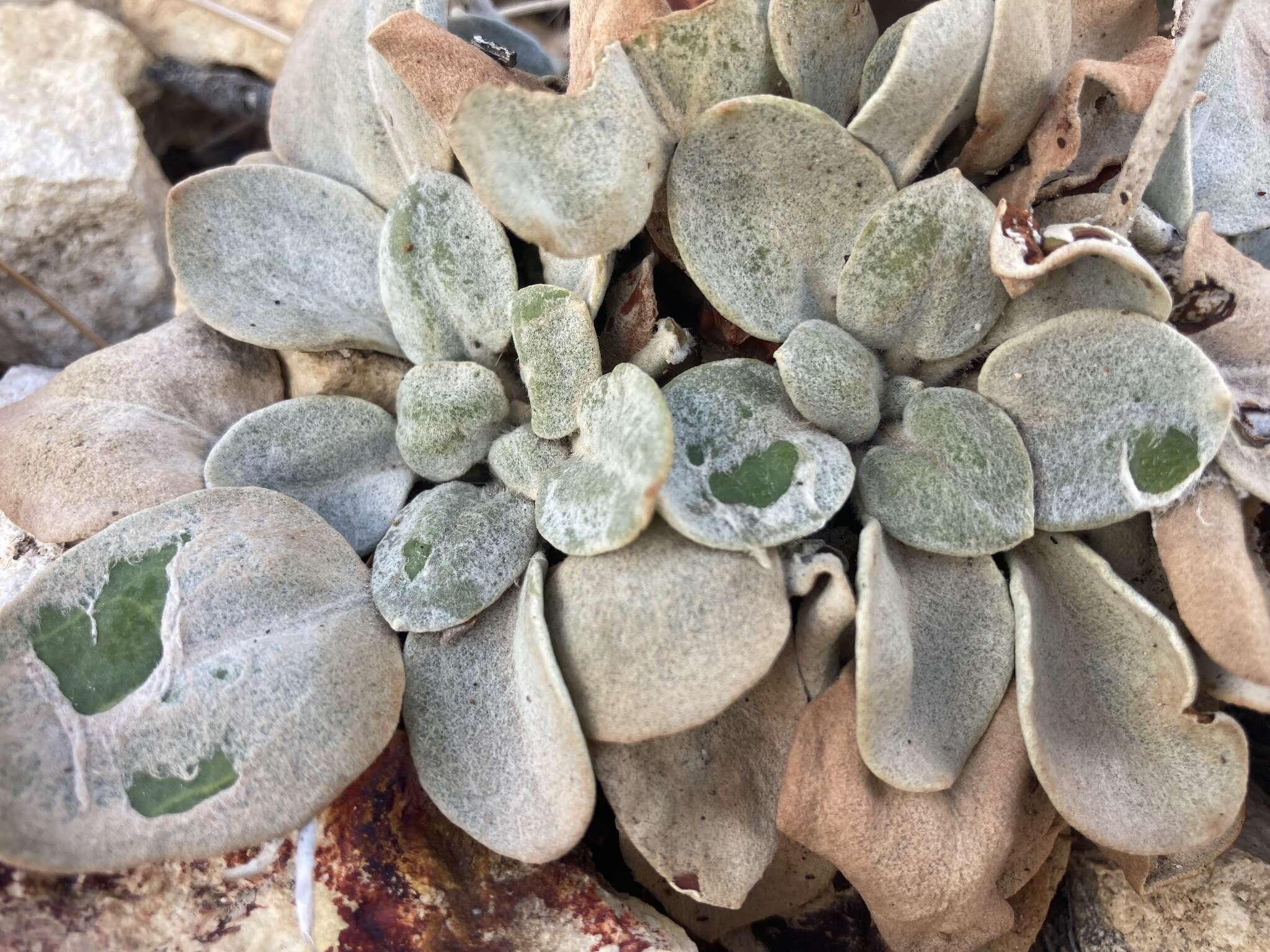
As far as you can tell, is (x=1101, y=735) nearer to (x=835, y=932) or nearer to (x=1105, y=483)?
(x=1105, y=483)

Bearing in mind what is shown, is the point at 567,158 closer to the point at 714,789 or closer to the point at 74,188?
the point at 714,789

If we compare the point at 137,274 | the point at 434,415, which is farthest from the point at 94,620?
the point at 137,274

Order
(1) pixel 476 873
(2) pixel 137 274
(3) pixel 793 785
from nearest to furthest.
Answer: (3) pixel 793 785
(1) pixel 476 873
(2) pixel 137 274

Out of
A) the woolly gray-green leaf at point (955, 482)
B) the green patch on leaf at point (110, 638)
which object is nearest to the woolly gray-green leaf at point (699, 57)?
the woolly gray-green leaf at point (955, 482)

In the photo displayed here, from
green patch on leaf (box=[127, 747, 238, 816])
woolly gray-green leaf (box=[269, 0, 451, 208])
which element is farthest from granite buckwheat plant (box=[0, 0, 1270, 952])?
woolly gray-green leaf (box=[269, 0, 451, 208])

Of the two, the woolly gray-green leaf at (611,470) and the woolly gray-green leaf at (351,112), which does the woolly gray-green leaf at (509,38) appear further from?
the woolly gray-green leaf at (611,470)

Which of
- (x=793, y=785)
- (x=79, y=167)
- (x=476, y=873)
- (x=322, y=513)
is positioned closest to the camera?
(x=793, y=785)
